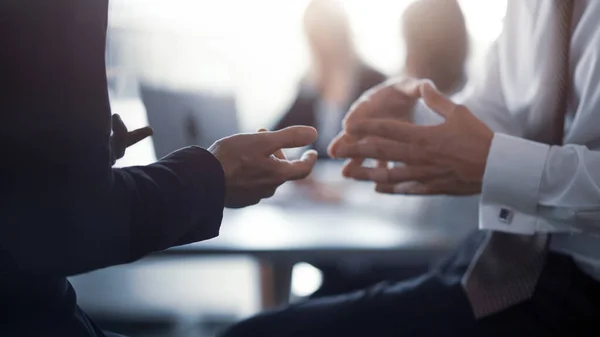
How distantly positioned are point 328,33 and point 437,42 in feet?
0.72

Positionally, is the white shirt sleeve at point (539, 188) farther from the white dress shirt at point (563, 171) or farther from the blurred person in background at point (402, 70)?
the blurred person in background at point (402, 70)

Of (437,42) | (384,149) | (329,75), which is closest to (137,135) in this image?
(384,149)

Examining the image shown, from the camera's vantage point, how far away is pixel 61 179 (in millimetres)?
476

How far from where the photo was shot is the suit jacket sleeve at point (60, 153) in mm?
458

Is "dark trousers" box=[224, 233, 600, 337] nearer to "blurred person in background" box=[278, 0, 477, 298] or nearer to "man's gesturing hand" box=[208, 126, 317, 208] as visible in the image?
"blurred person in background" box=[278, 0, 477, 298]

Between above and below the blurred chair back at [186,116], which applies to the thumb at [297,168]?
below

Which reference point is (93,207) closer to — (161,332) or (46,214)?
(46,214)

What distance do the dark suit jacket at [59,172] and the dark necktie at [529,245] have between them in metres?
0.49

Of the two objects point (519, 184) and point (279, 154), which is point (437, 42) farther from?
point (279, 154)

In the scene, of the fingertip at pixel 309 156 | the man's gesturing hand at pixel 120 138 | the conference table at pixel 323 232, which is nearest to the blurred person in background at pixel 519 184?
the fingertip at pixel 309 156

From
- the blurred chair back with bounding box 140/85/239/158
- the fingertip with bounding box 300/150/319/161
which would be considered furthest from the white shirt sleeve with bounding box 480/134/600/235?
the blurred chair back with bounding box 140/85/239/158

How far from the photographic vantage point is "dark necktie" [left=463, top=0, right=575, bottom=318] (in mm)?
794

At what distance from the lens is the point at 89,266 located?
20.3 inches

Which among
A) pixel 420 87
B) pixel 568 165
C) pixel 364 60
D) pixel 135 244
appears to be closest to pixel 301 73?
pixel 364 60
